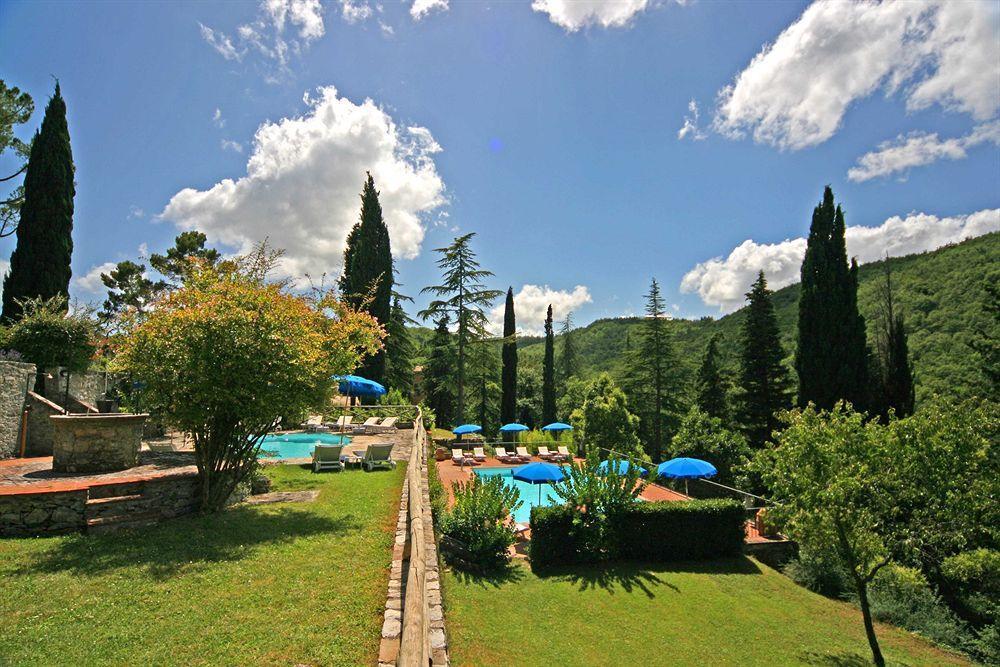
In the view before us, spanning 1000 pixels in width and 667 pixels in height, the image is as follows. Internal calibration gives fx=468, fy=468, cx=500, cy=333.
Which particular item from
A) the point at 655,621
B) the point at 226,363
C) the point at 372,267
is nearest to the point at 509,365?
the point at 372,267

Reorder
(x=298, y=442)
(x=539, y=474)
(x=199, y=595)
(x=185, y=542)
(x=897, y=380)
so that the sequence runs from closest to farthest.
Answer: (x=199, y=595) < (x=185, y=542) < (x=539, y=474) < (x=298, y=442) < (x=897, y=380)

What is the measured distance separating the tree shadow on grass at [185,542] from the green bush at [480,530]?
3661mm

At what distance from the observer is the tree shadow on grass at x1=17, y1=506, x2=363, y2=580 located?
592 cm

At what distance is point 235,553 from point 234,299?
4239 millimetres

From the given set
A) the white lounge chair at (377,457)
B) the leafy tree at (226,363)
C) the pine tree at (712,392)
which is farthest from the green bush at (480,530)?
the pine tree at (712,392)

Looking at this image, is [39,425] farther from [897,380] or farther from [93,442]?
[897,380]

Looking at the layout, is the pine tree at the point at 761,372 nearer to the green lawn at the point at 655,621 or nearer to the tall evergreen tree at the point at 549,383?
the tall evergreen tree at the point at 549,383

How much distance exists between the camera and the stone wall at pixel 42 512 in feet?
21.9

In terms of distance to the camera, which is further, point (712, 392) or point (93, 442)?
point (712, 392)

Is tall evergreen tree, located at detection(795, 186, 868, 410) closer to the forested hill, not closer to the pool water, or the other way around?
the forested hill

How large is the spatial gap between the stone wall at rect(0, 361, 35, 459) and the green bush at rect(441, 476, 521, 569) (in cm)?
1025

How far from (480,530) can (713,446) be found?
1688 cm

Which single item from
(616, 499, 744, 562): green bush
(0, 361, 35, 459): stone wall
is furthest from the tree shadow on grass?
(616, 499, 744, 562): green bush

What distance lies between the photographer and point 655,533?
13.8 meters
